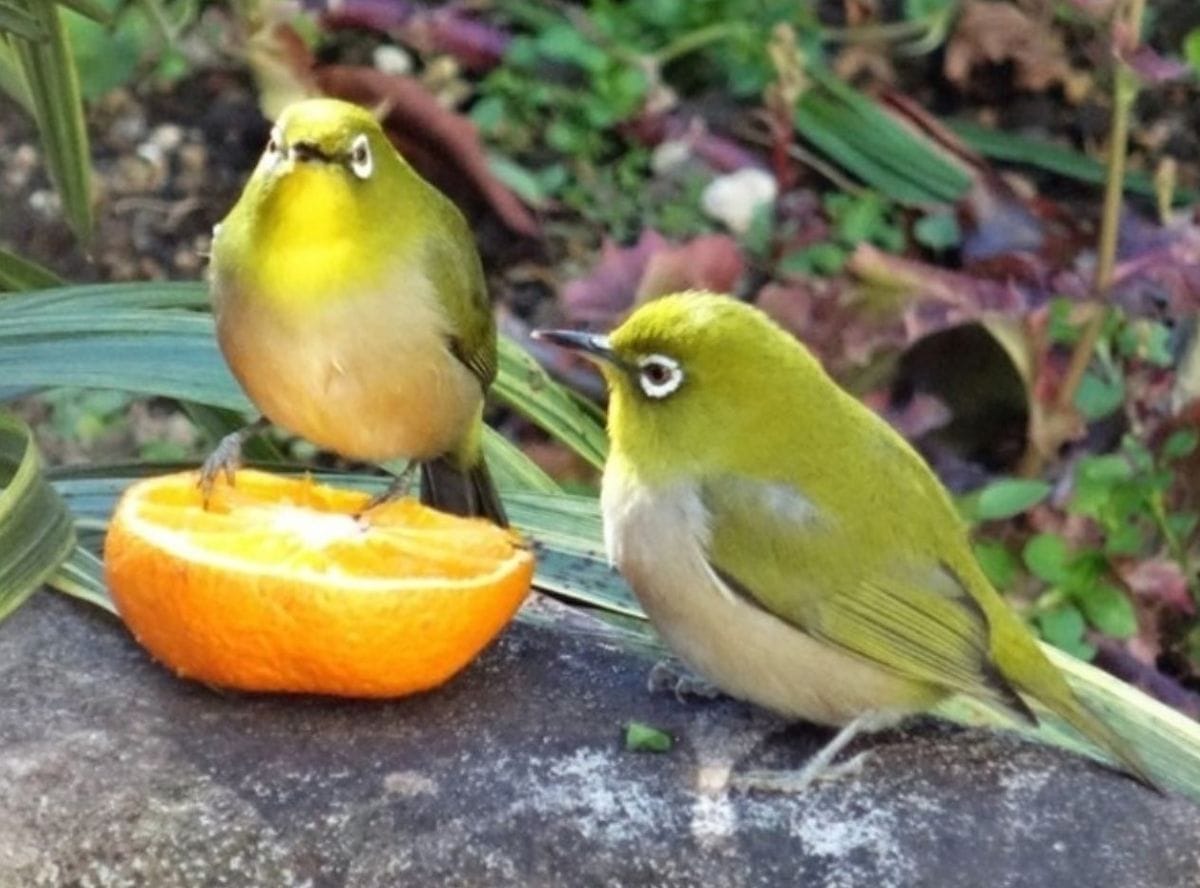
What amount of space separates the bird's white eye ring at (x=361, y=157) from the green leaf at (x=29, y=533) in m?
0.50

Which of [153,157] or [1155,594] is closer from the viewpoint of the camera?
[1155,594]

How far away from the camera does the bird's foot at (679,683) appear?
2.46 m

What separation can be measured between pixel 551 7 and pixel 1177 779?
3068 millimetres

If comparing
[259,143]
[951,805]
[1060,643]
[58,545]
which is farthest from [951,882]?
[259,143]

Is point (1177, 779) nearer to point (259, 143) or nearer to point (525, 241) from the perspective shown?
point (525, 241)

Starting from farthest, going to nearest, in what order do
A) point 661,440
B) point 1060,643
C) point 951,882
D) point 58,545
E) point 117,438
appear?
point 117,438 → point 1060,643 → point 58,545 → point 661,440 → point 951,882

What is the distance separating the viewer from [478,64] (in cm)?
498

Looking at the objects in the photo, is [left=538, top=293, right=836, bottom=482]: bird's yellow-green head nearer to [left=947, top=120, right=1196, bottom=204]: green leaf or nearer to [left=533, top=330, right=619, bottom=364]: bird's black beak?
[left=533, top=330, right=619, bottom=364]: bird's black beak

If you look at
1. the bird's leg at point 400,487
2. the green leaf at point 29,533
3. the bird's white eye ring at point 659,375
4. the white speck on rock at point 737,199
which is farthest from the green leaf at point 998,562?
the green leaf at point 29,533

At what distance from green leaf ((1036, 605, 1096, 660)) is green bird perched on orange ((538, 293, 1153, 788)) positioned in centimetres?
126

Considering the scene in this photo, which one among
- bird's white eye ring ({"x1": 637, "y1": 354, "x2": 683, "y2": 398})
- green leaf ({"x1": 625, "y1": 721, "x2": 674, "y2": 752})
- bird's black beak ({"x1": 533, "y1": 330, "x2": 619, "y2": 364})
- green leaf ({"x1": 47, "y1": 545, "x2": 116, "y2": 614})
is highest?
bird's black beak ({"x1": 533, "y1": 330, "x2": 619, "y2": 364})

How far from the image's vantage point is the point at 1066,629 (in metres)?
3.61

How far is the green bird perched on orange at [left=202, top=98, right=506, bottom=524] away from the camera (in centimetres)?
237

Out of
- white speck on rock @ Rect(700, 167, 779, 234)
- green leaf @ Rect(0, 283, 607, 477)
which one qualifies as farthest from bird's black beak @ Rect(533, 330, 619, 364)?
white speck on rock @ Rect(700, 167, 779, 234)
